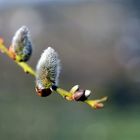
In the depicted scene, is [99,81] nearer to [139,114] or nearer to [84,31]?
[139,114]

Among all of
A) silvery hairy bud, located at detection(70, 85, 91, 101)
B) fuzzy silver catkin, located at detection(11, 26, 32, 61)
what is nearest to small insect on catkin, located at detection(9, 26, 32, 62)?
fuzzy silver catkin, located at detection(11, 26, 32, 61)

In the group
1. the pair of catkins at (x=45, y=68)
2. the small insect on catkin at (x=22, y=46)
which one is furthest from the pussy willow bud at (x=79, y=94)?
the small insect on catkin at (x=22, y=46)

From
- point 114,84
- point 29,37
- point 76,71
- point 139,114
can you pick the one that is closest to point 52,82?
point 29,37

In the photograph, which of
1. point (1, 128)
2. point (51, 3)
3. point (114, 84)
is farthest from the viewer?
point (51, 3)

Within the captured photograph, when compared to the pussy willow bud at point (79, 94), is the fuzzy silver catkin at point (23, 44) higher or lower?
higher

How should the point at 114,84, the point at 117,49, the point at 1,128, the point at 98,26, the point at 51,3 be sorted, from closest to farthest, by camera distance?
the point at 1,128 < the point at 114,84 < the point at 117,49 < the point at 98,26 < the point at 51,3

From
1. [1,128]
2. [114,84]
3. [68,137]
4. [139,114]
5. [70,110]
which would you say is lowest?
[1,128]

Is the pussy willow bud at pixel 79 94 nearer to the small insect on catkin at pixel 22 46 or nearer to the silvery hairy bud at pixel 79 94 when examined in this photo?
the silvery hairy bud at pixel 79 94
